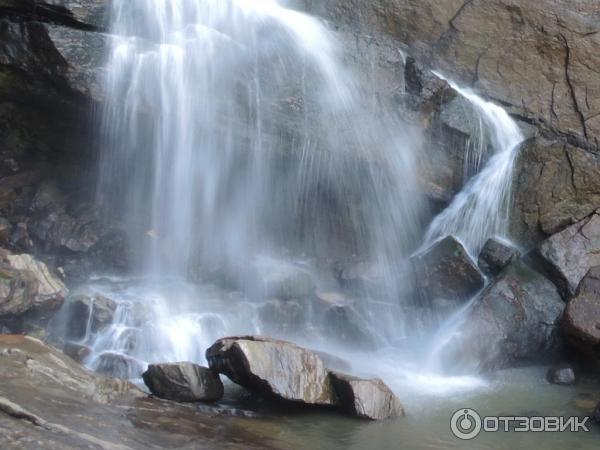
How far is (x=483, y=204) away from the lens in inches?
473

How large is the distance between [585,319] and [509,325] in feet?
3.48

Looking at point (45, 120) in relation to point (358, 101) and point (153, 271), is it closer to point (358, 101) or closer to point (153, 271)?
point (153, 271)

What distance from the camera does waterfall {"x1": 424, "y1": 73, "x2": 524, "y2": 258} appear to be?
11.9 metres

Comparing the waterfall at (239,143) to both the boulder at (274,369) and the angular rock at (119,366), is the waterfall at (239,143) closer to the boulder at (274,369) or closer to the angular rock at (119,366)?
the angular rock at (119,366)

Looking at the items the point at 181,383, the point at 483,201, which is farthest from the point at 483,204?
the point at 181,383

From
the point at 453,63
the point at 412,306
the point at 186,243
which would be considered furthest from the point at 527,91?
the point at 186,243

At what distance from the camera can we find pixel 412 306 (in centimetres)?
1138

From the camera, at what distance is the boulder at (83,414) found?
5160 millimetres

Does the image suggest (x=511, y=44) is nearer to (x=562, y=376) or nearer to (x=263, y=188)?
(x=263, y=188)

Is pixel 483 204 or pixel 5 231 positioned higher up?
pixel 483 204

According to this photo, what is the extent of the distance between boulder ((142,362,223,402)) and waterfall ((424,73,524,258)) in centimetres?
577

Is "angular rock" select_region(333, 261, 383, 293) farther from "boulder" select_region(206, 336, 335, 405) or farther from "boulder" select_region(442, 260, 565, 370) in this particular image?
"boulder" select_region(206, 336, 335, 405)

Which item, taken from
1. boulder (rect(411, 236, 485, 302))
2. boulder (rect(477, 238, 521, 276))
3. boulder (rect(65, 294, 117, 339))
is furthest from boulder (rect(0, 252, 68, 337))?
boulder (rect(477, 238, 521, 276))

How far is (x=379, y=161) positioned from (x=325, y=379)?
541cm
